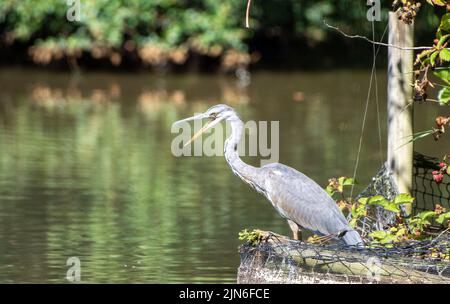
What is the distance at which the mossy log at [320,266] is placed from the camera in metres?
6.89

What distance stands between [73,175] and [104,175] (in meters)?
0.38

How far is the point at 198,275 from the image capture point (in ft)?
28.0

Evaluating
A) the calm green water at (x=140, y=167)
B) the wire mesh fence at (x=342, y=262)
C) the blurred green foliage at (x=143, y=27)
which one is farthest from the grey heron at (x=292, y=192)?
the blurred green foliage at (x=143, y=27)

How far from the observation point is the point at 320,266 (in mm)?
7020

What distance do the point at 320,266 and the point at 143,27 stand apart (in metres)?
18.3

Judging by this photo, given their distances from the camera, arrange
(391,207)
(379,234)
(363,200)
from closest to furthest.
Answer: (391,207) → (379,234) → (363,200)

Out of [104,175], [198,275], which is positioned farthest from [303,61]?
[198,275]

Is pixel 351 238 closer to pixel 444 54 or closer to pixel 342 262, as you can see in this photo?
pixel 342 262

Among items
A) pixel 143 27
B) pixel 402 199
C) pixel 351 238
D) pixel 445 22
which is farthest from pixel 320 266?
pixel 143 27

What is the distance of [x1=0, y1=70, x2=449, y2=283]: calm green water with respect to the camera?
30.2 ft

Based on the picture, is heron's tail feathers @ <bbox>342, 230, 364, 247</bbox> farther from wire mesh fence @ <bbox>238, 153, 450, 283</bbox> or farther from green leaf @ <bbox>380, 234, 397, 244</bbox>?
wire mesh fence @ <bbox>238, 153, 450, 283</bbox>

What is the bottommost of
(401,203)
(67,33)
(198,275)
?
(198,275)

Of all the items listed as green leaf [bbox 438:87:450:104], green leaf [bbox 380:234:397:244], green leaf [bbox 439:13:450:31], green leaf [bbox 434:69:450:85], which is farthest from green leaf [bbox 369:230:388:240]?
green leaf [bbox 439:13:450:31]
